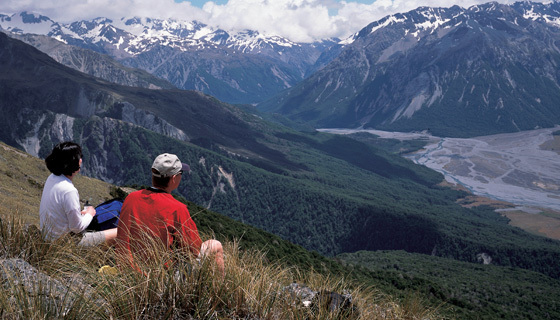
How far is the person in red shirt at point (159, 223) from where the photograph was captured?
803cm

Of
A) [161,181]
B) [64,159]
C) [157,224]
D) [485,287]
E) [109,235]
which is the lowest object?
[485,287]

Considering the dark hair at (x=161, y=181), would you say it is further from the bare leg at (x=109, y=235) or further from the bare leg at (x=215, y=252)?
the bare leg at (x=109, y=235)

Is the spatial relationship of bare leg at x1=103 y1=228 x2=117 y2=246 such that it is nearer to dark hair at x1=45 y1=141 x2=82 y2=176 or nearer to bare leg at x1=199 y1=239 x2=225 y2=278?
dark hair at x1=45 y1=141 x2=82 y2=176

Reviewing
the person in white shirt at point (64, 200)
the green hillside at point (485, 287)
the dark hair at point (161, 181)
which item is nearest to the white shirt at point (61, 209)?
the person in white shirt at point (64, 200)

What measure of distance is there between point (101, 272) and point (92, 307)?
1.09 meters

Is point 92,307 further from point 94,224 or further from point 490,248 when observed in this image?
point 490,248

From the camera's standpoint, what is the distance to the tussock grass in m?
6.10

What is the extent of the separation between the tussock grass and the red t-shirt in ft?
1.04

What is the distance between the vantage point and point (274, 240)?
2346 inches

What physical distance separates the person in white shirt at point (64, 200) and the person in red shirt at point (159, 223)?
1968mm

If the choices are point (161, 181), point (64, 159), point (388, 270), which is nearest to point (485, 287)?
point (388, 270)

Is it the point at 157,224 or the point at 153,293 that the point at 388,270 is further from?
the point at 153,293

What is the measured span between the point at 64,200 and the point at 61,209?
282 mm

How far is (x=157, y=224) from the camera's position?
27.2 ft
